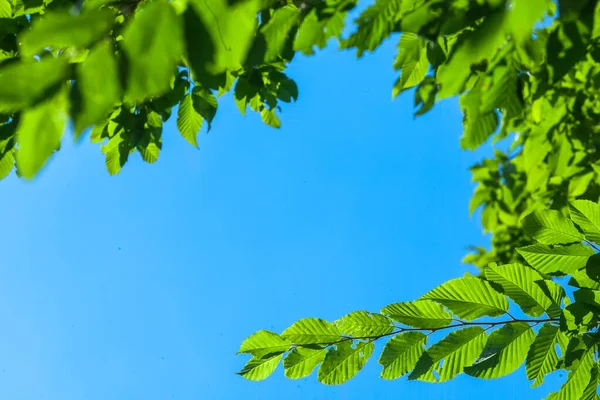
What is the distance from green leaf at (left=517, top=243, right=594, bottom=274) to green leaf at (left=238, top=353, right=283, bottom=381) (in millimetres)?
684

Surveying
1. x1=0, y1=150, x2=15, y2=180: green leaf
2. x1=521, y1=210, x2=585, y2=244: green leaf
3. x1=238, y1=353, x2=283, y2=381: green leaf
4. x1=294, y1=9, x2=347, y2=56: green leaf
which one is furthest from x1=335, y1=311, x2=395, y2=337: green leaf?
x1=0, y1=150, x2=15, y2=180: green leaf

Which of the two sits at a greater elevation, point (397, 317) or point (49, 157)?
point (49, 157)

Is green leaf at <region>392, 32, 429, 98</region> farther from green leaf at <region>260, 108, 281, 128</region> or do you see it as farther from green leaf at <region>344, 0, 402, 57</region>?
green leaf at <region>260, 108, 281, 128</region>

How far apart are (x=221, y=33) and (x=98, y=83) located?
0.50ft

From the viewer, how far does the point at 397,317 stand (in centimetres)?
128

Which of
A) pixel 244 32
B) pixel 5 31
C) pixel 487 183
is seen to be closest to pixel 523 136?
pixel 487 183

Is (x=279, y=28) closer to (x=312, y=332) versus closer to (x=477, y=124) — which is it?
(x=477, y=124)

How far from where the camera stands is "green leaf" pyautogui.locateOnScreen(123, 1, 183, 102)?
0.56m

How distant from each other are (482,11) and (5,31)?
1.55 m

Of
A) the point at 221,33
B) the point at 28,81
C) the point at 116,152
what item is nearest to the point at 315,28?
the point at 221,33

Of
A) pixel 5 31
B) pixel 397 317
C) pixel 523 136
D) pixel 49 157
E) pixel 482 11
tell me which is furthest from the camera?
pixel 523 136

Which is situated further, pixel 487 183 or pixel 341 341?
pixel 487 183

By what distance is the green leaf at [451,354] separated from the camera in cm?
123

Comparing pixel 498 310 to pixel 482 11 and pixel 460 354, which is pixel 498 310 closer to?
pixel 460 354
